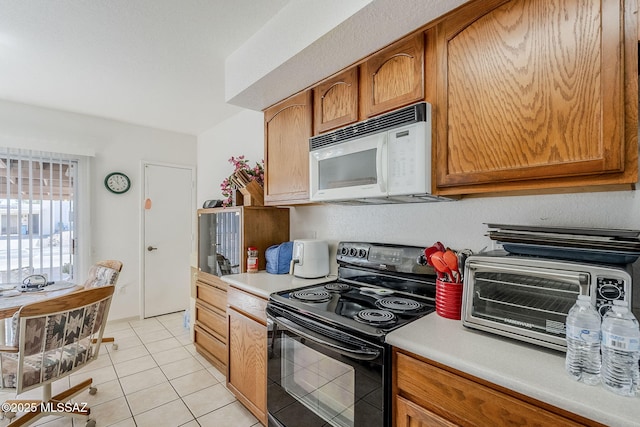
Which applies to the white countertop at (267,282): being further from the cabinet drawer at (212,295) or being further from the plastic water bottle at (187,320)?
the plastic water bottle at (187,320)

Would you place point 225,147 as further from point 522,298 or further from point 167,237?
point 522,298

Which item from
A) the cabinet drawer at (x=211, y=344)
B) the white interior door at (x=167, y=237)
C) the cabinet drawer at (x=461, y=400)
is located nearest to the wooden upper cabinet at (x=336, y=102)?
the cabinet drawer at (x=461, y=400)

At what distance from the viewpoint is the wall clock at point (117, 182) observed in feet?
11.8

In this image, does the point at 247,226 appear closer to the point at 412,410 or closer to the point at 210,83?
the point at 210,83

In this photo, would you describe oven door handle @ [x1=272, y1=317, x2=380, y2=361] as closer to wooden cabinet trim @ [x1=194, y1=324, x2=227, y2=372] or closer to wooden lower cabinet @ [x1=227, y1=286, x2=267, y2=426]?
wooden lower cabinet @ [x1=227, y1=286, x2=267, y2=426]

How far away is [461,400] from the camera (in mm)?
911

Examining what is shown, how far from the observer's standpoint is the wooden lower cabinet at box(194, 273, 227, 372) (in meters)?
2.43

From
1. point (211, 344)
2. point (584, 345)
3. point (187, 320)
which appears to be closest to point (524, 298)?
point (584, 345)

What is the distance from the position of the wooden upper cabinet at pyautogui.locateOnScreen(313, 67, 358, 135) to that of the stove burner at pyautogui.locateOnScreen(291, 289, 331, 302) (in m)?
0.96

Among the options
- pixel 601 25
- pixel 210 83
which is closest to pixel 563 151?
pixel 601 25

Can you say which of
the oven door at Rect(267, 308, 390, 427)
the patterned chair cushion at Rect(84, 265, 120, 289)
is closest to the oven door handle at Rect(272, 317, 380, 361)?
the oven door at Rect(267, 308, 390, 427)

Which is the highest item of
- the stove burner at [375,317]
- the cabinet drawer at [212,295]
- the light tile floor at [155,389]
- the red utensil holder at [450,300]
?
the red utensil holder at [450,300]

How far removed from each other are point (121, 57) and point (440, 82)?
2.26 meters

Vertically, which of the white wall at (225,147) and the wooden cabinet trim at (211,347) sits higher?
the white wall at (225,147)
